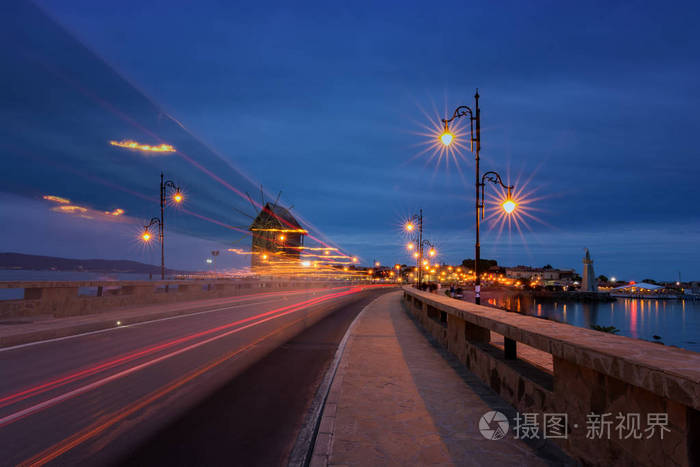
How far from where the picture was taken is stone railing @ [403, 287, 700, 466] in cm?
314

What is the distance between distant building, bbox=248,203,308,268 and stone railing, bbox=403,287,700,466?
164048 millimetres

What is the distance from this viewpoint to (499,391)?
281 inches

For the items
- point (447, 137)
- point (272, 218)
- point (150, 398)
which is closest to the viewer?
point (150, 398)

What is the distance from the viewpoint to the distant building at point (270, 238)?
168m

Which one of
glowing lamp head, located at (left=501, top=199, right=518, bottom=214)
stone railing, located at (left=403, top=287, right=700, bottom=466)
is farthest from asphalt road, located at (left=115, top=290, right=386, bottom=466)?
glowing lamp head, located at (left=501, top=199, right=518, bottom=214)

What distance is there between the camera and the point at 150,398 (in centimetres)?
729

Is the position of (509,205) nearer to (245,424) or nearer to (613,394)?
(613,394)

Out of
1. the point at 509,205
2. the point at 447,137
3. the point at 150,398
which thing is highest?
the point at 447,137

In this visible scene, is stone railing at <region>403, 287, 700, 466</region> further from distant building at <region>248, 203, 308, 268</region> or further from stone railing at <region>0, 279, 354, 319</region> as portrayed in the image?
distant building at <region>248, 203, 308, 268</region>

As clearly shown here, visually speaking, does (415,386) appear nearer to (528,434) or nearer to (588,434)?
(528,434)

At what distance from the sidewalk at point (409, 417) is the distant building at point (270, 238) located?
160m
